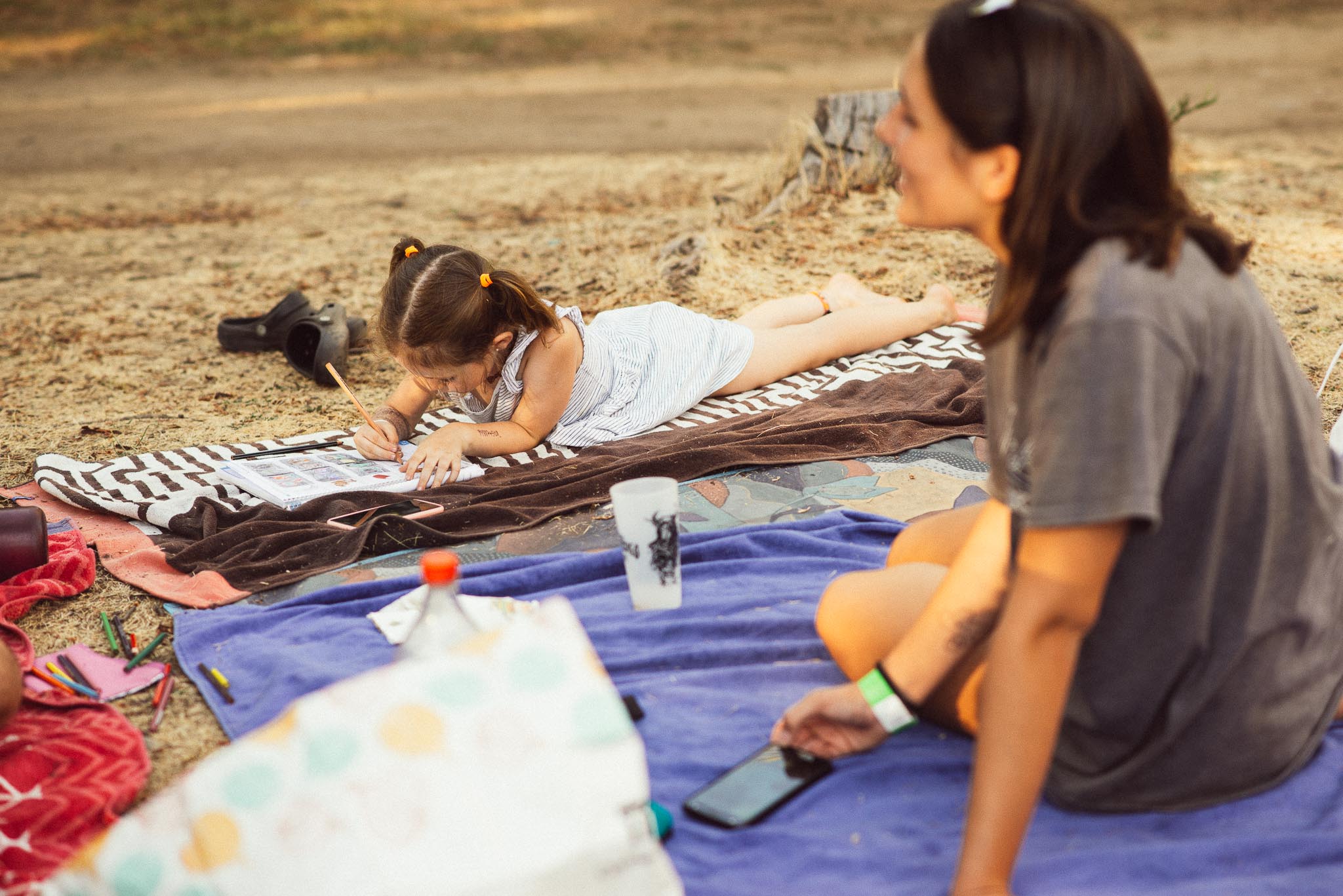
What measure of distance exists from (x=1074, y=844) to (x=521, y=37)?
47.5ft

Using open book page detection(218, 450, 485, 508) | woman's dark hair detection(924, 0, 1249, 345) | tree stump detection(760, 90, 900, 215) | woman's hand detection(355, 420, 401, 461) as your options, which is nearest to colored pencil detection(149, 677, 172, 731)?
open book page detection(218, 450, 485, 508)

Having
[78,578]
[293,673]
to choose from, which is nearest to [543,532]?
→ [293,673]

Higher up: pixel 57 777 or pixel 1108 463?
pixel 1108 463

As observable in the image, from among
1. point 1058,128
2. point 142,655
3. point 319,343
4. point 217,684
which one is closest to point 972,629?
point 1058,128

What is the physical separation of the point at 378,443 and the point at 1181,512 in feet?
8.67

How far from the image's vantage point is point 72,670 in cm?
248

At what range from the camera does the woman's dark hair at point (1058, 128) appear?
134 cm

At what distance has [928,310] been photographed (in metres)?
Result: 4.45

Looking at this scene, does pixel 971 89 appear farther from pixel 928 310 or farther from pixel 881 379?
pixel 928 310

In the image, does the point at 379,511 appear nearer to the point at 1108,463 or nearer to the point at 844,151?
the point at 1108,463

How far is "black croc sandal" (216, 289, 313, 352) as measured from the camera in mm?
4844

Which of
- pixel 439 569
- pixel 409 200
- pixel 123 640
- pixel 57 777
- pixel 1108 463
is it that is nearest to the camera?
pixel 1108 463

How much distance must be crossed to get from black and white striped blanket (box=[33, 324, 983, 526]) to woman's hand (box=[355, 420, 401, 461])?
19cm

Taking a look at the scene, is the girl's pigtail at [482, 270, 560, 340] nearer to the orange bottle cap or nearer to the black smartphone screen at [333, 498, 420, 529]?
the black smartphone screen at [333, 498, 420, 529]
